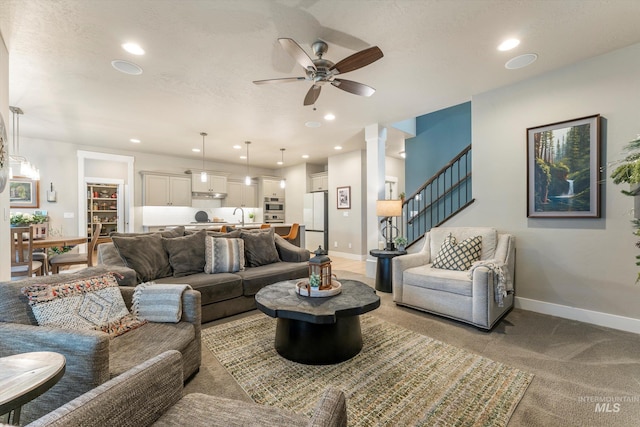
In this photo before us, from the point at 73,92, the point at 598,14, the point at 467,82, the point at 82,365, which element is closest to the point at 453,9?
the point at 598,14

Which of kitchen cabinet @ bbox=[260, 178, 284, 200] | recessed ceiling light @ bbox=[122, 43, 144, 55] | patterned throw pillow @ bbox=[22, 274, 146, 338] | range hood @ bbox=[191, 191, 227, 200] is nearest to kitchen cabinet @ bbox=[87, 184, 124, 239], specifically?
range hood @ bbox=[191, 191, 227, 200]

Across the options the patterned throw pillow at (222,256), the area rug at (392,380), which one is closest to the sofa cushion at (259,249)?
the patterned throw pillow at (222,256)

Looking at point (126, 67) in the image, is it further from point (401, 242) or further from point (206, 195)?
point (206, 195)

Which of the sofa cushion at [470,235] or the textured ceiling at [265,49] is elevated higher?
the textured ceiling at [265,49]

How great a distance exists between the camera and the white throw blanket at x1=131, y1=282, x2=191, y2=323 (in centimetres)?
184

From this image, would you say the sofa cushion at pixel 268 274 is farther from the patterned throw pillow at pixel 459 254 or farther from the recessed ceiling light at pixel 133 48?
the recessed ceiling light at pixel 133 48

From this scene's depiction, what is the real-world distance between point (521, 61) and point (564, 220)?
1.71 meters

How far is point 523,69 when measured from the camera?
2914 millimetres

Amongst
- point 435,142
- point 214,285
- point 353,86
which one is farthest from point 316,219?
point 353,86

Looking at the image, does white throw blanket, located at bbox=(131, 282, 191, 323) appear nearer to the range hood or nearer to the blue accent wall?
the blue accent wall

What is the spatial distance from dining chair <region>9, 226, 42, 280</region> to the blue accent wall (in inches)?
239

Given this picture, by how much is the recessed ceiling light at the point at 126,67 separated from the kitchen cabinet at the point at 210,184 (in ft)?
15.0

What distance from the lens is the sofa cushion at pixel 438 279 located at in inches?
106

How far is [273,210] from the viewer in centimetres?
859
